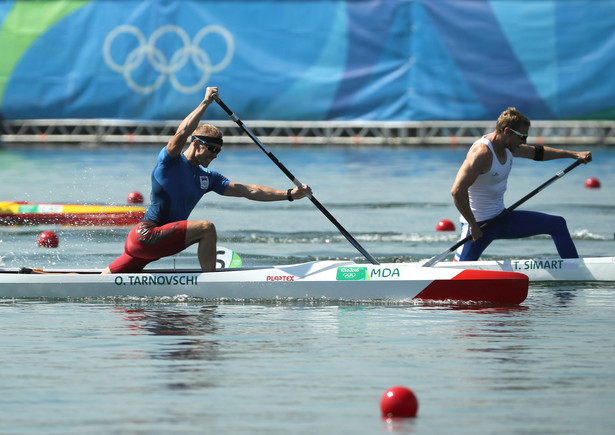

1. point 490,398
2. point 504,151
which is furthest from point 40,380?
point 504,151

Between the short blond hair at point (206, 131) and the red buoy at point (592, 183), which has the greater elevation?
the red buoy at point (592, 183)

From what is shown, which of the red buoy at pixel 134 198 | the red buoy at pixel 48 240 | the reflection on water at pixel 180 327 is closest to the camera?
the reflection on water at pixel 180 327

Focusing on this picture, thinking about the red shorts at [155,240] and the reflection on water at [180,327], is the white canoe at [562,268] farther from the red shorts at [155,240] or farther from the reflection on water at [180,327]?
the reflection on water at [180,327]

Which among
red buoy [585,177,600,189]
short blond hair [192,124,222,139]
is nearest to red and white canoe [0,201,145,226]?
short blond hair [192,124,222,139]

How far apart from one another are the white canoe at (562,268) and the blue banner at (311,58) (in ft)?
59.4

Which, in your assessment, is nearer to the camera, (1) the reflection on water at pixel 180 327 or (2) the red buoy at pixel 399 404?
(2) the red buoy at pixel 399 404

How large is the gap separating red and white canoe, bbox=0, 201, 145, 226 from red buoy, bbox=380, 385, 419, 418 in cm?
1042

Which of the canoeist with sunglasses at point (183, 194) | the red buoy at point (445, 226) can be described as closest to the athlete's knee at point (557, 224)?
the canoeist with sunglasses at point (183, 194)

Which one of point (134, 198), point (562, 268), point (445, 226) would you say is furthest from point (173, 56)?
point (562, 268)

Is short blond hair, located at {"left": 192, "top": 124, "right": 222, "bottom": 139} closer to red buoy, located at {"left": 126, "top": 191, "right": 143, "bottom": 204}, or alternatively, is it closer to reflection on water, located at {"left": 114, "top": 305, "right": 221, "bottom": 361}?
reflection on water, located at {"left": 114, "top": 305, "right": 221, "bottom": 361}

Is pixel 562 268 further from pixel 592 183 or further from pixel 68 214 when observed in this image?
pixel 592 183

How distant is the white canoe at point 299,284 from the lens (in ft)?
32.5

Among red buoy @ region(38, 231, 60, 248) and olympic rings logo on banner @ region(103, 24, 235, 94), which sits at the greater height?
olympic rings logo on banner @ region(103, 24, 235, 94)

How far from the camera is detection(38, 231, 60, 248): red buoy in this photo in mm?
14500
